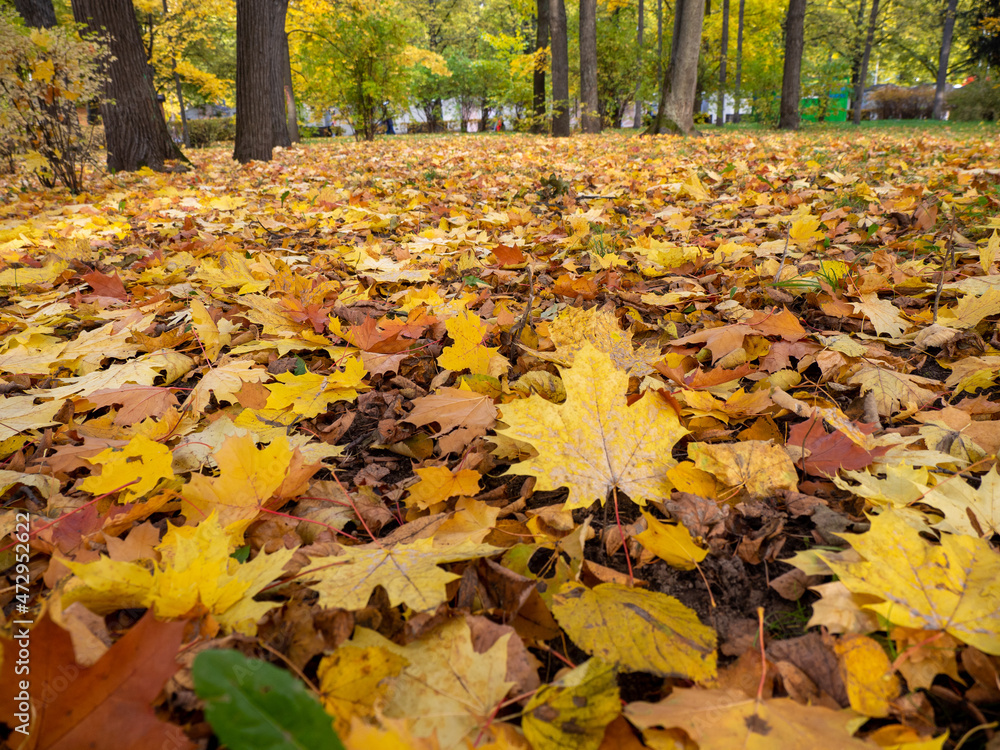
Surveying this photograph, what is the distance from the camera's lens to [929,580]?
2.43 ft

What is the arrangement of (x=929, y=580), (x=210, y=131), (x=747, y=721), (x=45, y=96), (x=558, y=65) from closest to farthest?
(x=747, y=721) → (x=929, y=580) → (x=45, y=96) → (x=558, y=65) → (x=210, y=131)

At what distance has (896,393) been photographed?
52.1 inches

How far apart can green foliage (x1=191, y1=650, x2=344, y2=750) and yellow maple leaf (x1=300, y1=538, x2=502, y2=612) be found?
289 millimetres

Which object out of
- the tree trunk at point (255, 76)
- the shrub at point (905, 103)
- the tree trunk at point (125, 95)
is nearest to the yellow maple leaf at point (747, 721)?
the tree trunk at point (125, 95)

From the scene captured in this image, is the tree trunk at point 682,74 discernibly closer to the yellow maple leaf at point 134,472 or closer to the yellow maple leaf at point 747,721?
the yellow maple leaf at point 134,472

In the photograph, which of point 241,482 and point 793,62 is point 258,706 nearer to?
point 241,482

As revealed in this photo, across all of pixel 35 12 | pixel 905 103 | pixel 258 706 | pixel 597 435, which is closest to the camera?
pixel 258 706

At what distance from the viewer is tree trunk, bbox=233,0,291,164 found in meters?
7.64

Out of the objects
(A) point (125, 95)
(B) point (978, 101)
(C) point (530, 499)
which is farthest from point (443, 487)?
(B) point (978, 101)

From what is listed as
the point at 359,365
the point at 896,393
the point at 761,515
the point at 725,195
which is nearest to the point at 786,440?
the point at 761,515

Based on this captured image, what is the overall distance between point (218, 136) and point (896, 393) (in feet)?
85.9

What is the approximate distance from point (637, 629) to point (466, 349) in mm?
916

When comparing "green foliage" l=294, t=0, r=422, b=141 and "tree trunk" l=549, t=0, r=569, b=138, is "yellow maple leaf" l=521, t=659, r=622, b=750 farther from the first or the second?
"green foliage" l=294, t=0, r=422, b=141

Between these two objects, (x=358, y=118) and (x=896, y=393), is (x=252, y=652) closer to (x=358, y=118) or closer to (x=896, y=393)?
(x=896, y=393)
